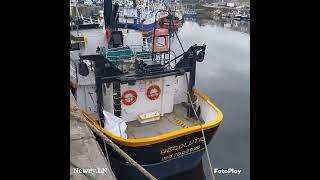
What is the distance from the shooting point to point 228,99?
18156 millimetres

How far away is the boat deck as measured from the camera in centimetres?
914

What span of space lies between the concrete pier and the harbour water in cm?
453

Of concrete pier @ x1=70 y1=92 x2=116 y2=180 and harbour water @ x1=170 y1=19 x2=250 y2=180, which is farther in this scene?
harbour water @ x1=170 y1=19 x2=250 y2=180

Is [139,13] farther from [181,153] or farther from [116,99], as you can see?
[181,153]

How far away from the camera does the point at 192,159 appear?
9.29 metres

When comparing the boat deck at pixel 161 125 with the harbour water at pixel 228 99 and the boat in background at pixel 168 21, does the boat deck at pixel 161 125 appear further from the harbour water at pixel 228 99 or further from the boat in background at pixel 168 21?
the boat in background at pixel 168 21

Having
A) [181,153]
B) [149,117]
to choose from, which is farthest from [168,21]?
[181,153]

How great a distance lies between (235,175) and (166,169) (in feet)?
11.6

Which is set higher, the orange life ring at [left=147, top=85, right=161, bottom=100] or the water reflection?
the water reflection

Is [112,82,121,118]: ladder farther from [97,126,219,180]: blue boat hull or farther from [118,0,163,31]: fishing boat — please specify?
[118,0,163,31]: fishing boat

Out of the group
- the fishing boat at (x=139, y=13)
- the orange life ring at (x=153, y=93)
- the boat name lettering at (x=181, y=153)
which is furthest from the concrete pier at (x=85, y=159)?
the fishing boat at (x=139, y=13)

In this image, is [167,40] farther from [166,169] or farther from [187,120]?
[166,169]

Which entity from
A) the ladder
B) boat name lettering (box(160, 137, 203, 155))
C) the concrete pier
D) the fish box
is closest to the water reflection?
the fish box

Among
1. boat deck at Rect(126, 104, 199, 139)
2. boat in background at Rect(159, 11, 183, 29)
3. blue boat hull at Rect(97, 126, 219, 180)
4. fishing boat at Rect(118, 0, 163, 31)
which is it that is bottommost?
blue boat hull at Rect(97, 126, 219, 180)
